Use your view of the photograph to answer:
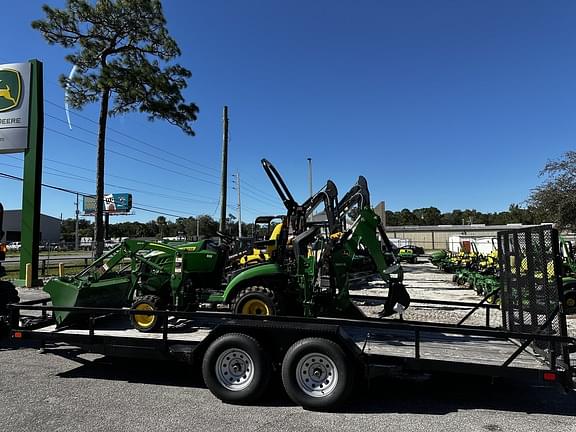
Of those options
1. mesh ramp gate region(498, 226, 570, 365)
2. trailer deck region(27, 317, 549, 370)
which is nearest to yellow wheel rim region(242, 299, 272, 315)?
trailer deck region(27, 317, 549, 370)

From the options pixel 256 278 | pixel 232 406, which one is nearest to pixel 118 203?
pixel 256 278

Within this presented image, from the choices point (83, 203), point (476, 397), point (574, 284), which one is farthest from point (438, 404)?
point (83, 203)

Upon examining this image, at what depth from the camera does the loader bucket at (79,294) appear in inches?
258

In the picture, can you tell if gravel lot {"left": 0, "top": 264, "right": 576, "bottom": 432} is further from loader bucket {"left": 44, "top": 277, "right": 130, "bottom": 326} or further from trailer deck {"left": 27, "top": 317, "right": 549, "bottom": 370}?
loader bucket {"left": 44, "top": 277, "right": 130, "bottom": 326}

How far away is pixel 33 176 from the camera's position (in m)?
Answer: 18.2

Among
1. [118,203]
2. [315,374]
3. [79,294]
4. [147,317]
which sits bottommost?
[315,374]

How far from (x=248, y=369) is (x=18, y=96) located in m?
17.8

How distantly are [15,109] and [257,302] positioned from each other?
1604 centimetres

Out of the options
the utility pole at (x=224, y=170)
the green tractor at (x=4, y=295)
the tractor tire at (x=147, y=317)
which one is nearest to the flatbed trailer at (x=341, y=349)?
the tractor tire at (x=147, y=317)

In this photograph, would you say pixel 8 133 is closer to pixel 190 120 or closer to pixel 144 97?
pixel 144 97

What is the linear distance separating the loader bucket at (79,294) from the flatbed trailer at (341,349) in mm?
634

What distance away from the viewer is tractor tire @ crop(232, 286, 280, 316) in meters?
6.97

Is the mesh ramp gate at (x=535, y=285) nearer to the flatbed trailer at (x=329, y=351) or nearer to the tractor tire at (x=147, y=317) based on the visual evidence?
the flatbed trailer at (x=329, y=351)

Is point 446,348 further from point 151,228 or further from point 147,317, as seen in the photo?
Answer: point 151,228
